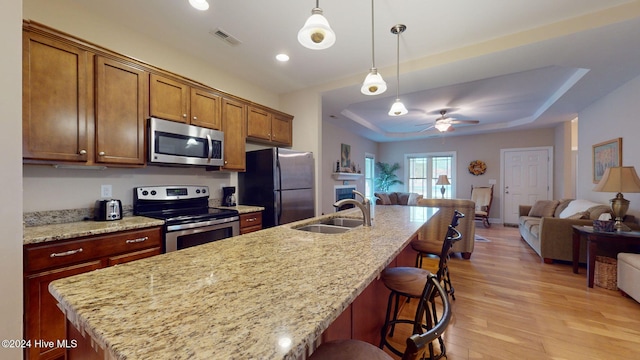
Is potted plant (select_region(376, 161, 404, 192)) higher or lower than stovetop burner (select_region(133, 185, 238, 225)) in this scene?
higher

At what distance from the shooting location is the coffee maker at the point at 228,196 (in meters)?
3.22

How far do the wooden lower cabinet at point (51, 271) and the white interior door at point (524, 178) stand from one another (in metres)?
7.91

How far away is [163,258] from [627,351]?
9.89 feet

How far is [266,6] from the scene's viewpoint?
2078mm

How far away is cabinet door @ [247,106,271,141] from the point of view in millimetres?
3275

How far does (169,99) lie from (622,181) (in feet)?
15.4

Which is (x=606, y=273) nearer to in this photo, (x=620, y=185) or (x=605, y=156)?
(x=620, y=185)

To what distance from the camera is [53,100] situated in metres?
1.77

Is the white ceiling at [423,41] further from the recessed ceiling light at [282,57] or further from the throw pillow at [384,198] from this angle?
the throw pillow at [384,198]

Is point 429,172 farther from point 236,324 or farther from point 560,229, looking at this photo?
point 236,324

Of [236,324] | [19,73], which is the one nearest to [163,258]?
[236,324]

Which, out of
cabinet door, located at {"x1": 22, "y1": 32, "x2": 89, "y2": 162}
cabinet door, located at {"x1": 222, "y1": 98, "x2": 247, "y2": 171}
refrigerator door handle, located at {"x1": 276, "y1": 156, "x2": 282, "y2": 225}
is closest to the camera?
cabinet door, located at {"x1": 22, "y1": 32, "x2": 89, "y2": 162}

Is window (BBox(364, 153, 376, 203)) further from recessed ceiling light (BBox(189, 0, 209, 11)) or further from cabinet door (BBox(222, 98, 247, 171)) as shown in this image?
recessed ceiling light (BBox(189, 0, 209, 11))

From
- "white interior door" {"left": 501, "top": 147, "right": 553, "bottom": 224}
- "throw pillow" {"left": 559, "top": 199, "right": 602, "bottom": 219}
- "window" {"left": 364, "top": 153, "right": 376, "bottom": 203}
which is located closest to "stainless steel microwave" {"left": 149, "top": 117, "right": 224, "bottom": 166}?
"throw pillow" {"left": 559, "top": 199, "right": 602, "bottom": 219}
